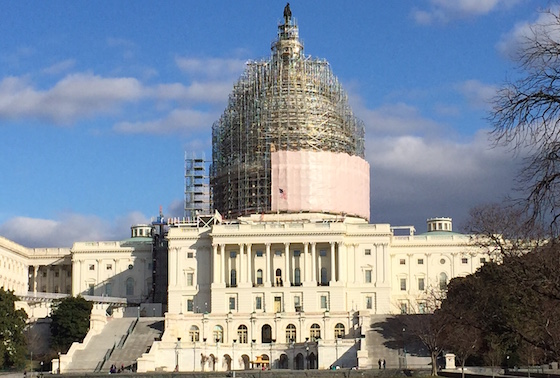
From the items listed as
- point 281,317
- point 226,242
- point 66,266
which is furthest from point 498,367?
point 66,266

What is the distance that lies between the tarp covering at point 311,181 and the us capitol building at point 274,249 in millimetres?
130

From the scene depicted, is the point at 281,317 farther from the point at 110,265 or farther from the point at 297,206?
the point at 110,265

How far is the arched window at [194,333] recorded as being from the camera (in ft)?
365

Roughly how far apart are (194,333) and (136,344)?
9107 mm

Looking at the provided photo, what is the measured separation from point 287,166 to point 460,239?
979 inches

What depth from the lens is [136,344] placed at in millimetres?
104625

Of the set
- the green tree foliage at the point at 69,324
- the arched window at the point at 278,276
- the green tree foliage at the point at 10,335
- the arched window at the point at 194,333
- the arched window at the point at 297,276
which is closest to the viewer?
the green tree foliage at the point at 10,335

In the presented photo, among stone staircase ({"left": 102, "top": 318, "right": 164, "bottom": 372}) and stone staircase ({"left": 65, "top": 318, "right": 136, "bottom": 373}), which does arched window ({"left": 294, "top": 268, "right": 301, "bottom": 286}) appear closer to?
stone staircase ({"left": 102, "top": 318, "right": 164, "bottom": 372})

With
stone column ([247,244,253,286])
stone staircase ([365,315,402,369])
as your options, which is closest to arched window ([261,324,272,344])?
stone column ([247,244,253,286])

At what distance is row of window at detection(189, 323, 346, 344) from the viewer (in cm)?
11212

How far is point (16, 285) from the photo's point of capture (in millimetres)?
137500

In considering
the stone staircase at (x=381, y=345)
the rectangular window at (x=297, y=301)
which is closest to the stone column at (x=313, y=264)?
the rectangular window at (x=297, y=301)

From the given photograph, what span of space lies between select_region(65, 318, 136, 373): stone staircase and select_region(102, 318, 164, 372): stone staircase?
104 cm

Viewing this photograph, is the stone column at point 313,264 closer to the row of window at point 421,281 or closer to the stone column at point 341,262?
the stone column at point 341,262
